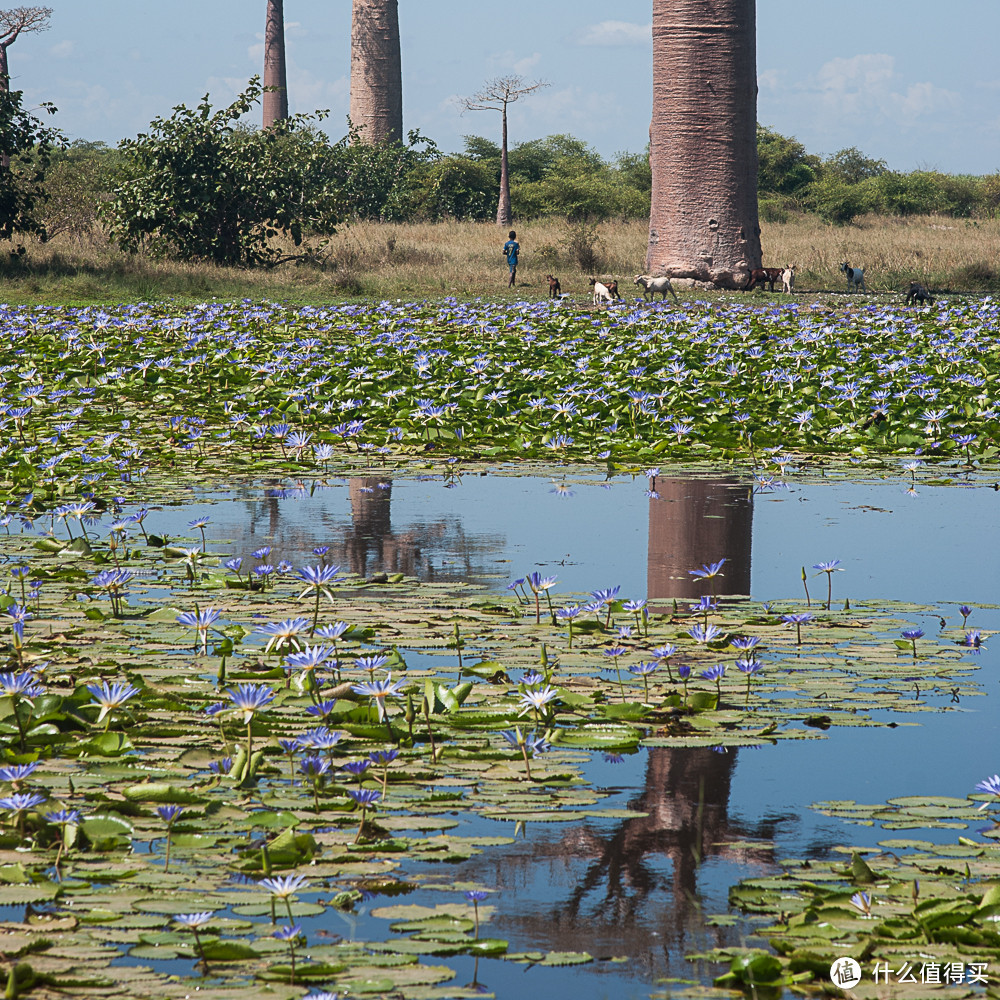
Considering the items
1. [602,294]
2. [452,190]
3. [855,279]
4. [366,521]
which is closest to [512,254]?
[602,294]

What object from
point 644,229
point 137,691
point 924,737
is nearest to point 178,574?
point 137,691

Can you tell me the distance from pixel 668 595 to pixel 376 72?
36037 millimetres

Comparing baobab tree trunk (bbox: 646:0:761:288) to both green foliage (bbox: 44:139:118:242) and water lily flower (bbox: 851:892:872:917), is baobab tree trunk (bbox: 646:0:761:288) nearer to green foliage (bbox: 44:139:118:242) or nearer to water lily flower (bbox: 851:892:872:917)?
green foliage (bbox: 44:139:118:242)

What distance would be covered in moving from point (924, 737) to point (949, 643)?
0.75 metres

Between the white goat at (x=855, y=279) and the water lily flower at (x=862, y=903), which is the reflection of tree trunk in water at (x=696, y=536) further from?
the white goat at (x=855, y=279)

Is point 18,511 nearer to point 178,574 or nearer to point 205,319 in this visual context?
point 178,574

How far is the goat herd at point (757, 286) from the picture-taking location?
52.9 feet

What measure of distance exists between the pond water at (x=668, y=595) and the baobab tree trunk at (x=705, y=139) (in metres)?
11.4

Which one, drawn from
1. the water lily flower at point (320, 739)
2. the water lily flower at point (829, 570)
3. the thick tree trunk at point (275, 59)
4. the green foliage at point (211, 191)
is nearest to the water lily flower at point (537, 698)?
the water lily flower at point (320, 739)

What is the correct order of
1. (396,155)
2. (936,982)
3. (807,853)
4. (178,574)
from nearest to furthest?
1. (936,982)
2. (807,853)
3. (178,574)
4. (396,155)

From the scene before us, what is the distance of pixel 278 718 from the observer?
9.45 feet

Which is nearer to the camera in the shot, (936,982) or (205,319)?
(936,982)

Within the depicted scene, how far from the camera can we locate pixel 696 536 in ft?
16.3

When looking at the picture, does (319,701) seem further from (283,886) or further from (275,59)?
(275,59)
